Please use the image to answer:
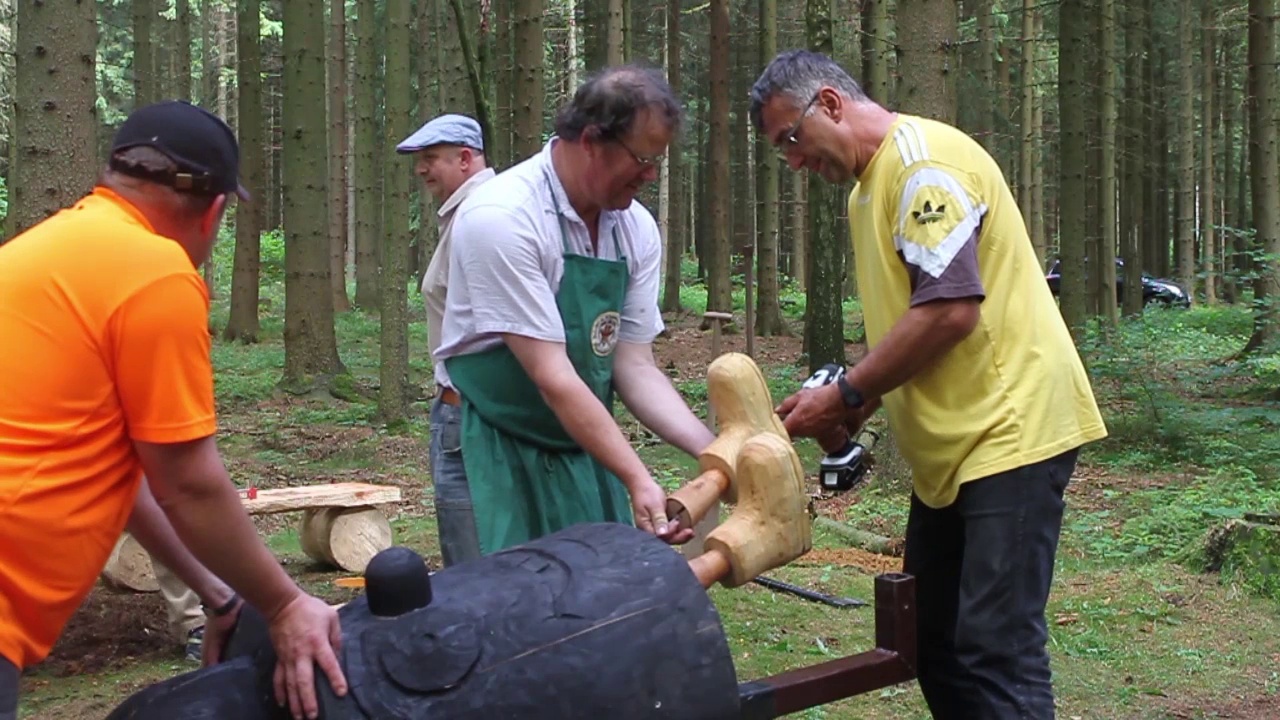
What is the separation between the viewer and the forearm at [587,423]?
2.73 metres

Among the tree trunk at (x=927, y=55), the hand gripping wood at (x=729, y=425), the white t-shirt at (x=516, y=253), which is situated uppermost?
the tree trunk at (x=927, y=55)

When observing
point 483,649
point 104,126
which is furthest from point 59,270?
point 104,126

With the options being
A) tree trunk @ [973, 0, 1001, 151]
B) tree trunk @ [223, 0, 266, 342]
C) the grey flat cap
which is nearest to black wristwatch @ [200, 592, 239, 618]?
the grey flat cap

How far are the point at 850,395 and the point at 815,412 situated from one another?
0.10 metres

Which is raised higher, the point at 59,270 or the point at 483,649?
the point at 59,270

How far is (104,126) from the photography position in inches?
1331

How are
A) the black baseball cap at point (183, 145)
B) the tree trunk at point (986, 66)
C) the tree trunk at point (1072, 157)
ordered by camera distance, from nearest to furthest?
the black baseball cap at point (183, 145), the tree trunk at point (1072, 157), the tree trunk at point (986, 66)

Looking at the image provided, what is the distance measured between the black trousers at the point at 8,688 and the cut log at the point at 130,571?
4.26 meters

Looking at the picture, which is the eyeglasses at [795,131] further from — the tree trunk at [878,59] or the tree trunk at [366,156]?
the tree trunk at [366,156]

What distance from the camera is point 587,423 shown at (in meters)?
2.73

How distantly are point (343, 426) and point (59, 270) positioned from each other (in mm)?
10623

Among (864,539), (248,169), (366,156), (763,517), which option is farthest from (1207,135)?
(763,517)

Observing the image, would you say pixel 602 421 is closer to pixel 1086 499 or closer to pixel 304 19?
pixel 1086 499

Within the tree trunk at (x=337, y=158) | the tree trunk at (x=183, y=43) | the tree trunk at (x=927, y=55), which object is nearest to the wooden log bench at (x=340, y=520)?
the tree trunk at (x=927, y=55)
